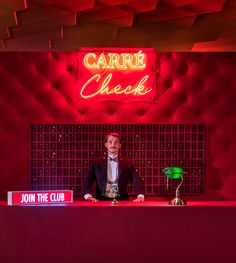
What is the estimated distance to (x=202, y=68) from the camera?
6.95 m

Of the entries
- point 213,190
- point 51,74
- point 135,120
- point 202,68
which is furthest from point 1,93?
point 213,190

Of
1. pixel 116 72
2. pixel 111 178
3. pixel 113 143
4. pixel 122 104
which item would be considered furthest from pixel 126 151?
pixel 113 143

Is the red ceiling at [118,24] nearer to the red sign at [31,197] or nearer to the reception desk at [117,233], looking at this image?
the red sign at [31,197]

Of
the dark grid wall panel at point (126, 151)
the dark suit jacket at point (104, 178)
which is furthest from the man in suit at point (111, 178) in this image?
the dark grid wall panel at point (126, 151)

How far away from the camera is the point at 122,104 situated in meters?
6.91

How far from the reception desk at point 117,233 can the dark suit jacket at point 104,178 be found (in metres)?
1.11

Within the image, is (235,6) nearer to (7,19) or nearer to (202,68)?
(202,68)

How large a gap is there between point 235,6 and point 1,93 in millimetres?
3260

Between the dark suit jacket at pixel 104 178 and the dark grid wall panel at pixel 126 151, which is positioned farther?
the dark grid wall panel at pixel 126 151

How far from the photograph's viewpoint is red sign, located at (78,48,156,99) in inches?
267

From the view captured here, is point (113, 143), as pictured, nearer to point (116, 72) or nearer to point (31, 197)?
point (31, 197)

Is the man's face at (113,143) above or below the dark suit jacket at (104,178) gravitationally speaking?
above

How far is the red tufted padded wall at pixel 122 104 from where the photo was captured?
685 centimetres

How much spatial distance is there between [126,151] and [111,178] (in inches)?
51.4
